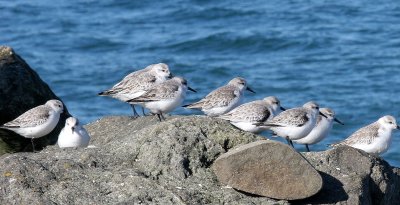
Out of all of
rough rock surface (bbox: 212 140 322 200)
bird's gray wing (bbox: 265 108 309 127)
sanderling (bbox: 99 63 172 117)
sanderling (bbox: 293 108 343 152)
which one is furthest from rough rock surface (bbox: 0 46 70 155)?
rough rock surface (bbox: 212 140 322 200)

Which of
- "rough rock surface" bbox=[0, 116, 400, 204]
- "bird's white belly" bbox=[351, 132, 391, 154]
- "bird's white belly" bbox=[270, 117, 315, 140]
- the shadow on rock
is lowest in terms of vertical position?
"bird's white belly" bbox=[351, 132, 391, 154]

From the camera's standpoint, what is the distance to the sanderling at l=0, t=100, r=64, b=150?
15531mm

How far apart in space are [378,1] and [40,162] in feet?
107

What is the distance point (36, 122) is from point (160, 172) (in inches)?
178

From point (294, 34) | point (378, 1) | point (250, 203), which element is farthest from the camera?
point (378, 1)

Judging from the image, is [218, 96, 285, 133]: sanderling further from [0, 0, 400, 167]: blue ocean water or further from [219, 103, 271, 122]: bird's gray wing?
[0, 0, 400, 167]: blue ocean water

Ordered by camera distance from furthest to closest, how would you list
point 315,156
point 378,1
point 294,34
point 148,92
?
point 378,1, point 294,34, point 148,92, point 315,156

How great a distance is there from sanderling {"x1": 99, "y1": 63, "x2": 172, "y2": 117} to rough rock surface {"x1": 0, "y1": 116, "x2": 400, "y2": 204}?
464 centimetres

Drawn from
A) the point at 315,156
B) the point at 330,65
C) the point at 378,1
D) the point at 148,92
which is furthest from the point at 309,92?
the point at 315,156

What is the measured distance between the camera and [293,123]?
15609mm

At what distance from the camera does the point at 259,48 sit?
120 feet

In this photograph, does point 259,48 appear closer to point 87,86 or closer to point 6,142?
point 87,86

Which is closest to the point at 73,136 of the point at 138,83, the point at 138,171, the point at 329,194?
the point at 138,83

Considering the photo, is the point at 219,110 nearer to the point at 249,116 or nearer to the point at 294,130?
the point at 249,116
